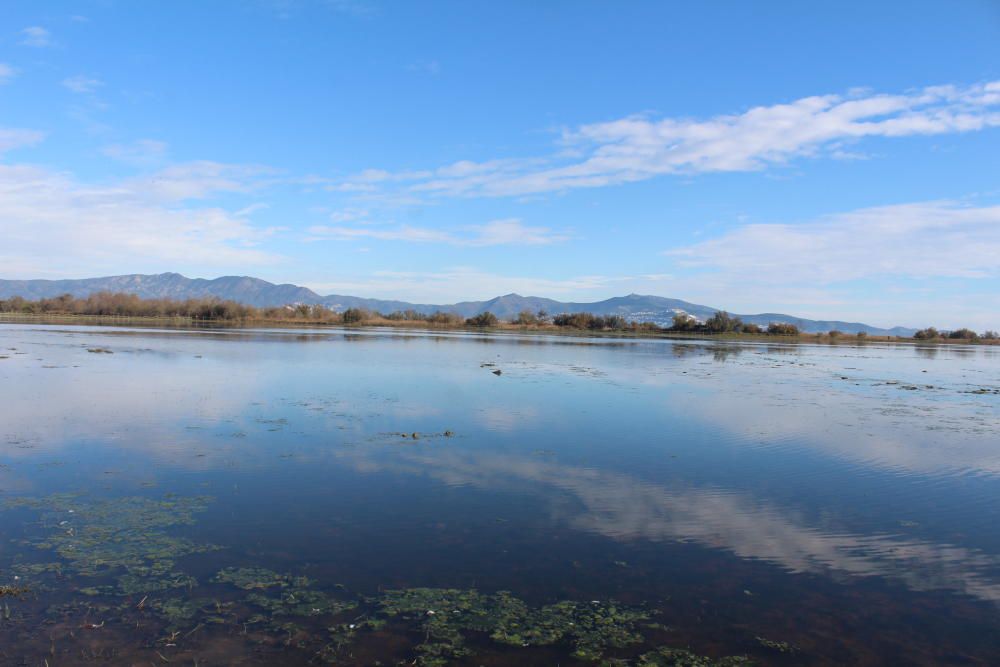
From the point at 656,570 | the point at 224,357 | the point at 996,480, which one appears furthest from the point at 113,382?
the point at 996,480

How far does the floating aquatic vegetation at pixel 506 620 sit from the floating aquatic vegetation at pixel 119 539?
7.31 ft

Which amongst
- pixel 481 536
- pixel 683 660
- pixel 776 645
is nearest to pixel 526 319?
pixel 481 536

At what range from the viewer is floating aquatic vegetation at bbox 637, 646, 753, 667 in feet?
16.6

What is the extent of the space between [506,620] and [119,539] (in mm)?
4508

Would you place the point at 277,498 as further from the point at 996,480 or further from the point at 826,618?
the point at 996,480

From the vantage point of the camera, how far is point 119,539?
700cm

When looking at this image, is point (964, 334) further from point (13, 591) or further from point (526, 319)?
point (13, 591)

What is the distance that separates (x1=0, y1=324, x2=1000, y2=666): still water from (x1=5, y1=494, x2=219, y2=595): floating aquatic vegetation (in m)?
0.04

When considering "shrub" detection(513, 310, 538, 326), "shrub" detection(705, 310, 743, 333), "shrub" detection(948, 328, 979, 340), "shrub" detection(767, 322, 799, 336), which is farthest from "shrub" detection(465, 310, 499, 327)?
"shrub" detection(948, 328, 979, 340)

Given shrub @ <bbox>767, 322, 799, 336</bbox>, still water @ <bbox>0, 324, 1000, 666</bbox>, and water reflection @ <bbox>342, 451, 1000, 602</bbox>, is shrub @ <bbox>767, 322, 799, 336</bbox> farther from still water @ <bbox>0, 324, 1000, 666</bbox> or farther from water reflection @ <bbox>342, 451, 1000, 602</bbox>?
water reflection @ <bbox>342, 451, 1000, 602</bbox>

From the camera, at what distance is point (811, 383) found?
27828 millimetres

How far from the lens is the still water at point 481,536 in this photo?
5.30m

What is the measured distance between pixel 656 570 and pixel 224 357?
1056 inches

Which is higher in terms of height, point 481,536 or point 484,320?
point 484,320
